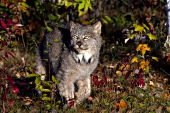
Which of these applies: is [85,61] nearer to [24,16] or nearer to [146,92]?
[146,92]

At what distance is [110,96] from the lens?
729cm

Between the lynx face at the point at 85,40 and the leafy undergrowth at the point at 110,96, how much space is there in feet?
1.47

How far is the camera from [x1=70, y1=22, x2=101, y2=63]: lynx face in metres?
6.73

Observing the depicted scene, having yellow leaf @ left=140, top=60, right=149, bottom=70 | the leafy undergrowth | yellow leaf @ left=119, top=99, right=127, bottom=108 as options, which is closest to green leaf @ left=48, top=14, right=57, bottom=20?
the leafy undergrowth

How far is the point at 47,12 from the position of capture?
9.90 metres

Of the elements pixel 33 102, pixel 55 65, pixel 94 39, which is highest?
pixel 94 39

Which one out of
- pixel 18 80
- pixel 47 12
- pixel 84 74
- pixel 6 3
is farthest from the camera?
pixel 47 12

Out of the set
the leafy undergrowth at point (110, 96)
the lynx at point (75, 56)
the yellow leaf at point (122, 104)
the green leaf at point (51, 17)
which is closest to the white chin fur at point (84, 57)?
the lynx at point (75, 56)

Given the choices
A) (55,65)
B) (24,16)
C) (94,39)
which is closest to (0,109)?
(55,65)

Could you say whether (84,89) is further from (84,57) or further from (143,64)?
(143,64)

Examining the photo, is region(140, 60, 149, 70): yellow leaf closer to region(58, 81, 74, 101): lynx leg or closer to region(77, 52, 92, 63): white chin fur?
region(77, 52, 92, 63): white chin fur

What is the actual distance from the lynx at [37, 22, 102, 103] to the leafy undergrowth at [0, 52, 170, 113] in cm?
20

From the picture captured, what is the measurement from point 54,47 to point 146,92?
61.3 inches

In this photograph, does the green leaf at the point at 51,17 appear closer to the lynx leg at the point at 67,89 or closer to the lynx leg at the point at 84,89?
the lynx leg at the point at 84,89
